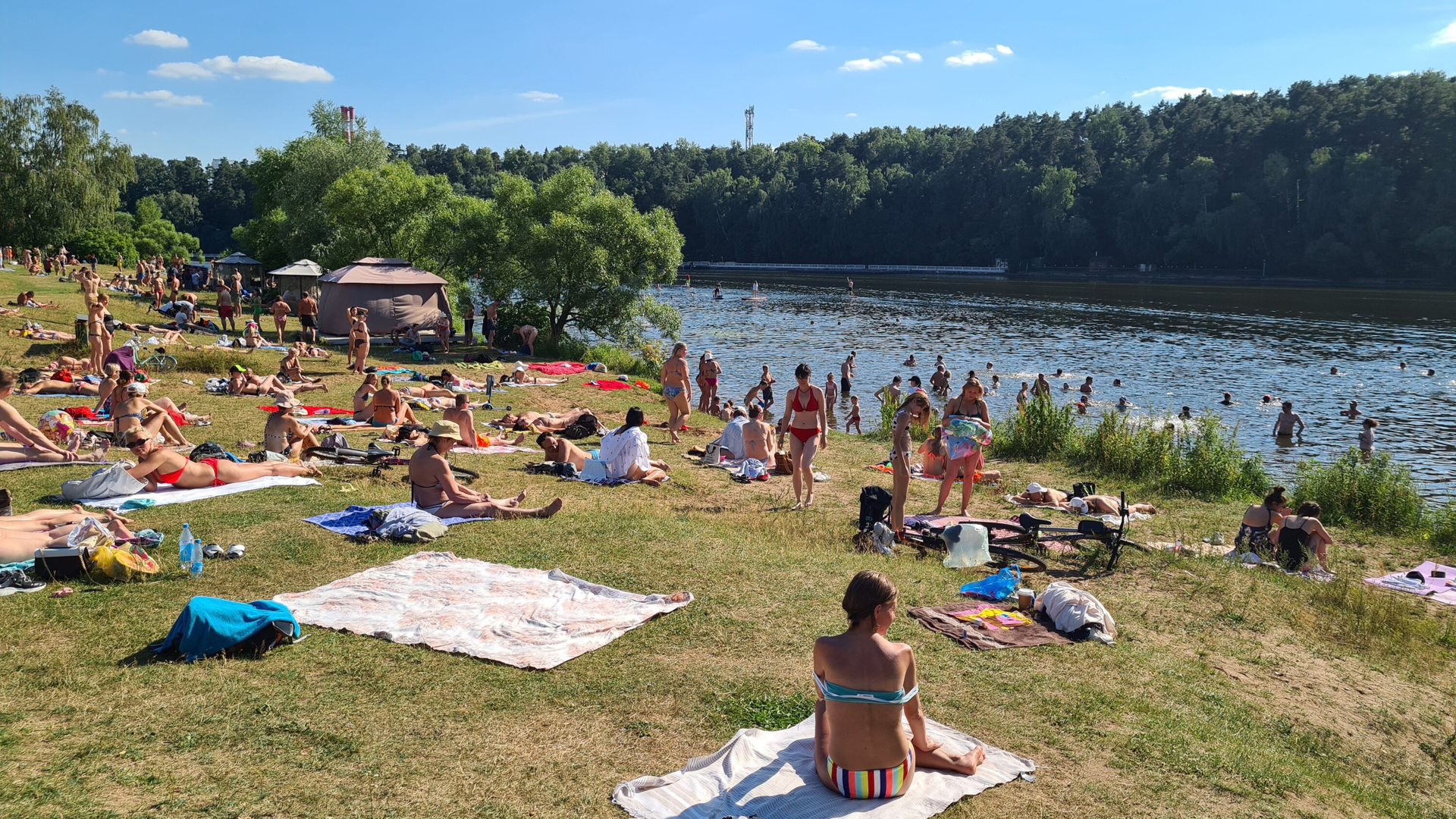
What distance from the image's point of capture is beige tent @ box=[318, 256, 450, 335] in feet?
89.2

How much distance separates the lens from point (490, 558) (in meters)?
8.22

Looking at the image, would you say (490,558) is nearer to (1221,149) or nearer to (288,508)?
(288,508)

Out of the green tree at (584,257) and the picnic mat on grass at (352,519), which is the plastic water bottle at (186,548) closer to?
the picnic mat on grass at (352,519)

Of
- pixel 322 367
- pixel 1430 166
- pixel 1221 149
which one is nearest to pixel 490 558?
pixel 322 367

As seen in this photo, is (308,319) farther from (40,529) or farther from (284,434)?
(40,529)

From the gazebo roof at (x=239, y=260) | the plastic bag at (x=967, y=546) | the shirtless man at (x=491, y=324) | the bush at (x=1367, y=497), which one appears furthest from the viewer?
the gazebo roof at (x=239, y=260)

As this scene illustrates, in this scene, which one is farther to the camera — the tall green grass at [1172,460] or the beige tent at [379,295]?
the beige tent at [379,295]

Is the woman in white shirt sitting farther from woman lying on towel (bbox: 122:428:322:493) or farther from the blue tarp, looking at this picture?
the blue tarp

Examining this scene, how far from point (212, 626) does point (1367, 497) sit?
13895 mm

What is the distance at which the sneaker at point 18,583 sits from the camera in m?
6.86

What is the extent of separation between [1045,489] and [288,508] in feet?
30.0

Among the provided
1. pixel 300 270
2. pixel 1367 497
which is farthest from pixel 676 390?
pixel 300 270

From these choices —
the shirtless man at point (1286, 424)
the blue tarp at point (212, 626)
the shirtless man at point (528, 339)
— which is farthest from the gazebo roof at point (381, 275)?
the shirtless man at point (1286, 424)

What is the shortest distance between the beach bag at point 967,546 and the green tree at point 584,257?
2057 cm
